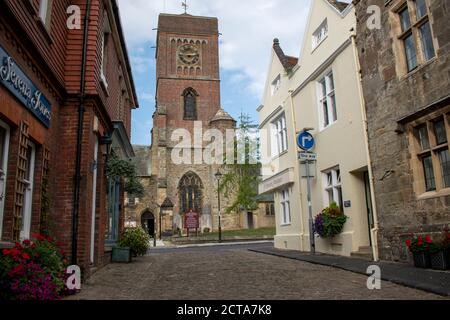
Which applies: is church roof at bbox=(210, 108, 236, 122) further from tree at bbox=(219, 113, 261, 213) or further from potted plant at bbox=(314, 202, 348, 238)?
potted plant at bbox=(314, 202, 348, 238)

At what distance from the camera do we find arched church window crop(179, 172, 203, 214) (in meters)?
46.8

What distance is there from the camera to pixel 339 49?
12602mm

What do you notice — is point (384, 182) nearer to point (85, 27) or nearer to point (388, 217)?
point (388, 217)

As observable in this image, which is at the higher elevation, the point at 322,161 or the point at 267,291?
the point at 322,161

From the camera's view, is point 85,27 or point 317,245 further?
point 317,245

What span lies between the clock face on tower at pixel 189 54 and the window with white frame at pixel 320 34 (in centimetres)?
3918

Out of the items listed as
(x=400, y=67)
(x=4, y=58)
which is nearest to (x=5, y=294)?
(x=4, y=58)

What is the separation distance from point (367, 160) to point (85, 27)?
7963mm

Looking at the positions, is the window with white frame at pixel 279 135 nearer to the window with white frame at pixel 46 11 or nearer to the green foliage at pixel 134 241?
the green foliage at pixel 134 241

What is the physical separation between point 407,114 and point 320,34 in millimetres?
6412

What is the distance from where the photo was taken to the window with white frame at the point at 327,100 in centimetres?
1370

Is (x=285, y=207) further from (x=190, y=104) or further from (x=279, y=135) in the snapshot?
(x=190, y=104)

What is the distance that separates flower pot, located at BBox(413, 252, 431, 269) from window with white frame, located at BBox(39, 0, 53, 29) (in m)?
8.81

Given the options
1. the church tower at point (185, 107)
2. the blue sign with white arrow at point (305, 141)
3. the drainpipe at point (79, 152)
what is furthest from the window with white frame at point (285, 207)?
the church tower at point (185, 107)
